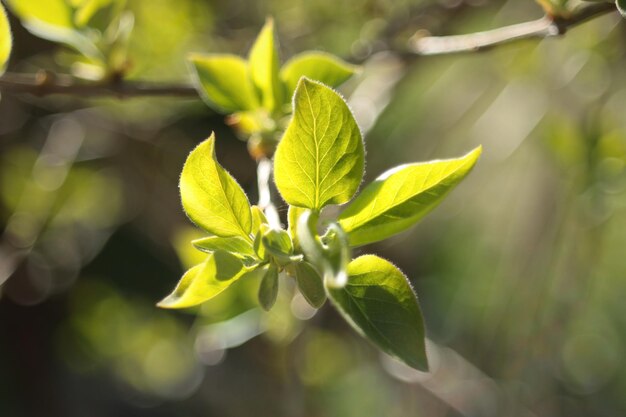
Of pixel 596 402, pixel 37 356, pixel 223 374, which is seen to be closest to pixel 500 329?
pixel 596 402

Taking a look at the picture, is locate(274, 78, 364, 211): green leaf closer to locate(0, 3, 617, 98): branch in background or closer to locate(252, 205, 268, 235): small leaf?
locate(252, 205, 268, 235): small leaf

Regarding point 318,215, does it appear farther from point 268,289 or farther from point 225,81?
point 225,81

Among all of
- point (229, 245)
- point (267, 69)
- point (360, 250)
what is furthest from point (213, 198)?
point (360, 250)

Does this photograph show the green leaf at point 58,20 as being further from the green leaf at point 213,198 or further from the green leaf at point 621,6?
the green leaf at point 621,6

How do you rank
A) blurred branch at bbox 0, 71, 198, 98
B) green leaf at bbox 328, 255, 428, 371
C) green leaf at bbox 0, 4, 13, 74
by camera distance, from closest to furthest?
green leaf at bbox 328, 255, 428, 371 → green leaf at bbox 0, 4, 13, 74 → blurred branch at bbox 0, 71, 198, 98

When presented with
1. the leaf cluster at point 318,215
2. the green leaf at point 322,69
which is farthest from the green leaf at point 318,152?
the green leaf at point 322,69

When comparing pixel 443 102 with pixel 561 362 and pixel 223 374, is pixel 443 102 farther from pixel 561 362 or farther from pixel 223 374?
pixel 223 374

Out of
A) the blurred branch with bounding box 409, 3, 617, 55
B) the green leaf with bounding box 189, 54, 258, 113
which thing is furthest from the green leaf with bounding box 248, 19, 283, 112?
the blurred branch with bounding box 409, 3, 617, 55
